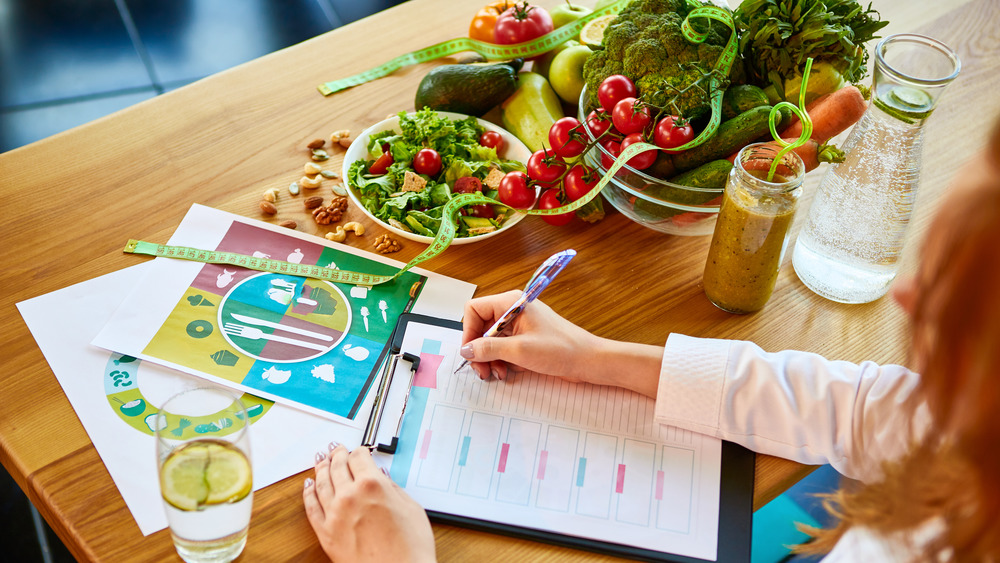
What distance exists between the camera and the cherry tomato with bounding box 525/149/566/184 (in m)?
1.34

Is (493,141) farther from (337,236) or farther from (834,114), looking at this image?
(834,114)

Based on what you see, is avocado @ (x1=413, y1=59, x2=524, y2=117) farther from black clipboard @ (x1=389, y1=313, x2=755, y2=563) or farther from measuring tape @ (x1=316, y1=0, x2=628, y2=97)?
black clipboard @ (x1=389, y1=313, x2=755, y2=563)

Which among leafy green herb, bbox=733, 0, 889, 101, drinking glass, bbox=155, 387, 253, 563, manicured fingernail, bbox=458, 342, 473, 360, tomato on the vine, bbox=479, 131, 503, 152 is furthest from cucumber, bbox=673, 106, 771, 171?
drinking glass, bbox=155, 387, 253, 563

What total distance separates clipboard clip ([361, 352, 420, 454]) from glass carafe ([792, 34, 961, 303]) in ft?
2.30

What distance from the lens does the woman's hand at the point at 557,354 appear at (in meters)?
1.08

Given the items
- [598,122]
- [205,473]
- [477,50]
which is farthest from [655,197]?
[205,473]

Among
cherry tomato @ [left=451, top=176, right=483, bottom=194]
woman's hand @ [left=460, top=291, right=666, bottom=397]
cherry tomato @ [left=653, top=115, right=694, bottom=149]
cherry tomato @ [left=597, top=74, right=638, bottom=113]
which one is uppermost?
cherry tomato @ [left=597, top=74, right=638, bottom=113]

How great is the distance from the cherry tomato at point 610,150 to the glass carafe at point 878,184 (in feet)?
1.13

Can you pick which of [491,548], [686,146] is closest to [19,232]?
[491,548]

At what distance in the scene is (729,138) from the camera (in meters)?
1.24

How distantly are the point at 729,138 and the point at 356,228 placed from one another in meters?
0.67

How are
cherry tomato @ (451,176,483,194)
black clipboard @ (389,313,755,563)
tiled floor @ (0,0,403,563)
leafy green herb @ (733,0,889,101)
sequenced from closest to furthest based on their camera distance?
1. black clipboard @ (389,313,755,563)
2. leafy green herb @ (733,0,889,101)
3. cherry tomato @ (451,176,483,194)
4. tiled floor @ (0,0,403,563)

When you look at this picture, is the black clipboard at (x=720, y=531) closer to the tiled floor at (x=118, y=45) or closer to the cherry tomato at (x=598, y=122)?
the cherry tomato at (x=598, y=122)

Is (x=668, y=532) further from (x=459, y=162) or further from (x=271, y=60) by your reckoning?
(x=271, y=60)
